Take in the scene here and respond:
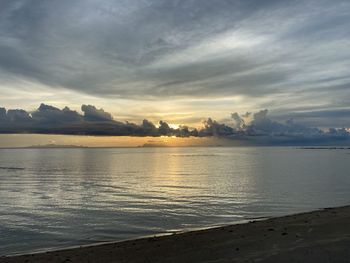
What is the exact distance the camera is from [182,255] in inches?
613

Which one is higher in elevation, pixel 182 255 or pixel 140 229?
pixel 182 255

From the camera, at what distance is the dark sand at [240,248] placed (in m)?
14.1

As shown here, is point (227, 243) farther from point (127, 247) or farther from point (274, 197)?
point (274, 197)

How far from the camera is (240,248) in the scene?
15992 mm

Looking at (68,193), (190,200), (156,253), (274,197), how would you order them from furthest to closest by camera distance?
1. (68,193)
2. (274,197)
3. (190,200)
4. (156,253)

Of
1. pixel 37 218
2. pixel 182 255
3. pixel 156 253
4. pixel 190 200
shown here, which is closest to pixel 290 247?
pixel 182 255

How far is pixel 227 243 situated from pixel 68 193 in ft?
128

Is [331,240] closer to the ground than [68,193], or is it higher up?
higher up

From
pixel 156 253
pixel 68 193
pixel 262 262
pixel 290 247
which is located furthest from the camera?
pixel 68 193

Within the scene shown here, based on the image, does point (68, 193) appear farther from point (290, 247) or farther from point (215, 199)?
point (290, 247)

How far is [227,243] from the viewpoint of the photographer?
57.0ft

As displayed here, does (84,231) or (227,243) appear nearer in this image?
(227,243)

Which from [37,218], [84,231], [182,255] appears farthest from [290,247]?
[37,218]

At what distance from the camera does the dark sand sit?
14.1 metres
